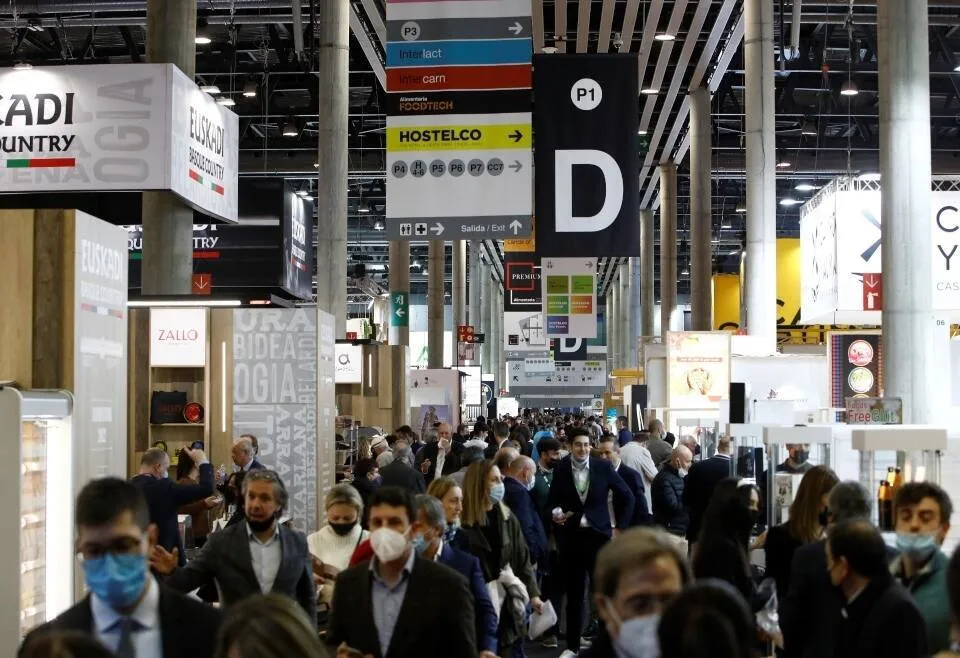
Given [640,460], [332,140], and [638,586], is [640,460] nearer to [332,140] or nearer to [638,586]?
[332,140]

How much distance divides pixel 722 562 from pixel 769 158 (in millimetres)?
18732

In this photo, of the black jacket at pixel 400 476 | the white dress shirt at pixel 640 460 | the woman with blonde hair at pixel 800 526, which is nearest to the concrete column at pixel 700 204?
the white dress shirt at pixel 640 460

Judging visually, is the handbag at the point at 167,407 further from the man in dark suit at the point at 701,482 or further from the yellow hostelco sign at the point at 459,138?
the man in dark suit at the point at 701,482

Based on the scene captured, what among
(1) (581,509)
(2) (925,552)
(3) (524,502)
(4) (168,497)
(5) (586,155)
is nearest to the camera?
(2) (925,552)

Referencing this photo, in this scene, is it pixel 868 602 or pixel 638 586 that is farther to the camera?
pixel 868 602

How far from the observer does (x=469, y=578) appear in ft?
16.0

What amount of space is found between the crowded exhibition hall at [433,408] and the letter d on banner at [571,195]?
0.03 metres

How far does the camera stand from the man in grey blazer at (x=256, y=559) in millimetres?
4625

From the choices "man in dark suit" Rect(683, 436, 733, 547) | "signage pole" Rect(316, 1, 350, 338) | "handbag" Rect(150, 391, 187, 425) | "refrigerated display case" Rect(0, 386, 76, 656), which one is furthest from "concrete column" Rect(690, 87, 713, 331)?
"refrigerated display case" Rect(0, 386, 76, 656)

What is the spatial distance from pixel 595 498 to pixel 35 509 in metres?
4.95

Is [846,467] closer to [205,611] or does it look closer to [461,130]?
[461,130]

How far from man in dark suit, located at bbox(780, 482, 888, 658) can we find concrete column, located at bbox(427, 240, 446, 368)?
3485 cm

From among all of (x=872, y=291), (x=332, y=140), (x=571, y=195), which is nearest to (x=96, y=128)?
(x=571, y=195)

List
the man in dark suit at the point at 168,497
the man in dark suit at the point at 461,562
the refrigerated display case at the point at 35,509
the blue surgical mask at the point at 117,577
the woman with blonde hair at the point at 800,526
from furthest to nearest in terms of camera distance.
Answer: the man in dark suit at the point at 168,497 < the woman with blonde hair at the point at 800,526 < the refrigerated display case at the point at 35,509 < the man in dark suit at the point at 461,562 < the blue surgical mask at the point at 117,577
